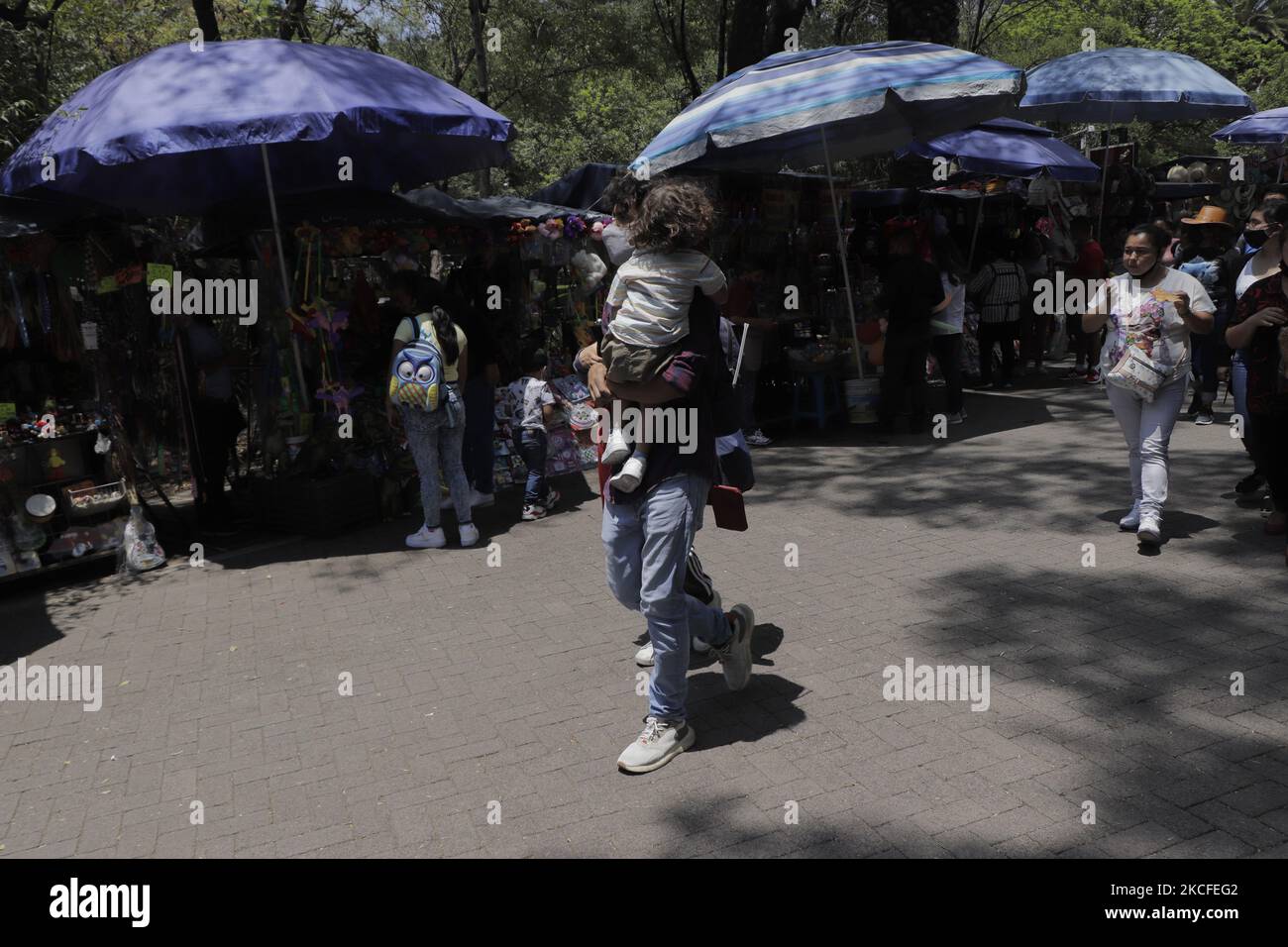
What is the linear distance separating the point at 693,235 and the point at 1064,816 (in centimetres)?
232

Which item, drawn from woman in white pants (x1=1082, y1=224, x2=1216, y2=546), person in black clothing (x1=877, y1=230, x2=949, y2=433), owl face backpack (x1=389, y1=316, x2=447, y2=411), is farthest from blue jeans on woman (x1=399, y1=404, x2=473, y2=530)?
person in black clothing (x1=877, y1=230, x2=949, y2=433)

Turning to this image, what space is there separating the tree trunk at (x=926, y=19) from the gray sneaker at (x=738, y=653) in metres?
9.99

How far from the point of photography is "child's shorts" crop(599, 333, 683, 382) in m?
3.79

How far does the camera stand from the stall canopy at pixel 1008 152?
38.1 feet

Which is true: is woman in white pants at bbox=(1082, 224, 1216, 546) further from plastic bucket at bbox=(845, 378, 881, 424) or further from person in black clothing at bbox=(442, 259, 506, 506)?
person in black clothing at bbox=(442, 259, 506, 506)

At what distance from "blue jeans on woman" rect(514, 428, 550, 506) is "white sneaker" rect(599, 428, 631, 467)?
4060 mm

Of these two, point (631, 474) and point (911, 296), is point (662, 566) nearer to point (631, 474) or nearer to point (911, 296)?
point (631, 474)

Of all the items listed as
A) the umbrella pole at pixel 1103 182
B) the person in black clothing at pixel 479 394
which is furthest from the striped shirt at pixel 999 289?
the person in black clothing at pixel 479 394

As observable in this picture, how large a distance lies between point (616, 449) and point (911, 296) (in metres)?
6.38

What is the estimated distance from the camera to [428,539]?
7.28 metres

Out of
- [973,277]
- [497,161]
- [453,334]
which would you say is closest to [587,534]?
[453,334]

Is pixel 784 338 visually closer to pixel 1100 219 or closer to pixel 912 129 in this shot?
pixel 912 129
